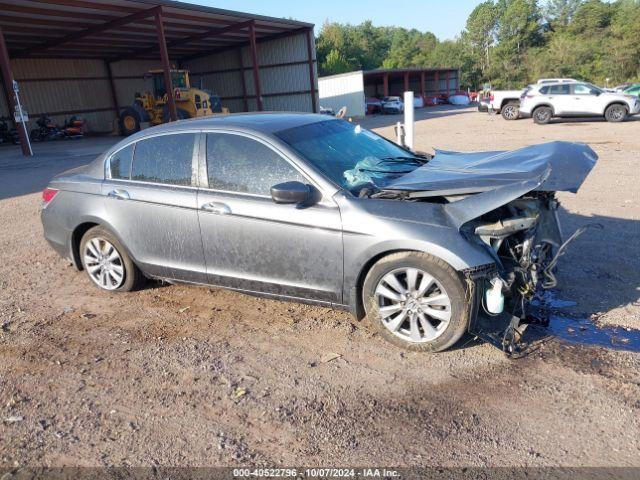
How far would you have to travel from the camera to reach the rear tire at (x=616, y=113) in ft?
64.4

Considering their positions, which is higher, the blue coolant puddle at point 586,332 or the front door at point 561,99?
the front door at point 561,99

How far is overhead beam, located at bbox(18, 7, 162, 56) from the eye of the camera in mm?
22156

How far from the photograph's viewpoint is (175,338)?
3.94 m

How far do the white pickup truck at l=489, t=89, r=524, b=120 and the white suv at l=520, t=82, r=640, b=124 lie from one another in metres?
2.34

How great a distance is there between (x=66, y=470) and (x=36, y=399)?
0.84 m

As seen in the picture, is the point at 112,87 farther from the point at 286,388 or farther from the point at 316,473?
the point at 316,473

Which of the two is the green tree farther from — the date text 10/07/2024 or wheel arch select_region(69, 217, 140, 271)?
the date text 10/07/2024

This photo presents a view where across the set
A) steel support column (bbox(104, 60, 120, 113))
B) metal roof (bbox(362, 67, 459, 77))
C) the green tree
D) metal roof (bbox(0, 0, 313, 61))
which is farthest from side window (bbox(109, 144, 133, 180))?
the green tree

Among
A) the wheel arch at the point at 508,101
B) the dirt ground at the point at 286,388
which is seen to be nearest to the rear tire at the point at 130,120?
the wheel arch at the point at 508,101

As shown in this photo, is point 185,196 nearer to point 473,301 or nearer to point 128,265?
point 128,265

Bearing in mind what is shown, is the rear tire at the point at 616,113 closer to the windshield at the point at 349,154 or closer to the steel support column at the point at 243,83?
the windshield at the point at 349,154

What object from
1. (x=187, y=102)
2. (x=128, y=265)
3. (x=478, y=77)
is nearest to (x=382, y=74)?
(x=187, y=102)

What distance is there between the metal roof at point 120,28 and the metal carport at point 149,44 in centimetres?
4

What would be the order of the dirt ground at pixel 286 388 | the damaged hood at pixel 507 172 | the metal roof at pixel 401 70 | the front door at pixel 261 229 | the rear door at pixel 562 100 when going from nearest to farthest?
the dirt ground at pixel 286 388 < the damaged hood at pixel 507 172 < the front door at pixel 261 229 < the rear door at pixel 562 100 < the metal roof at pixel 401 70
